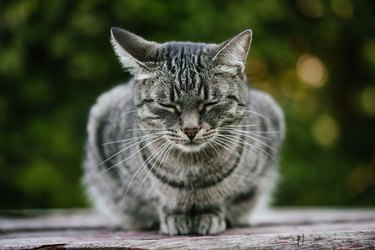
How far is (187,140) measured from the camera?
8.05 ft

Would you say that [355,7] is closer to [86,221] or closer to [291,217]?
[291,217]

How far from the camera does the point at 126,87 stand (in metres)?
3.27

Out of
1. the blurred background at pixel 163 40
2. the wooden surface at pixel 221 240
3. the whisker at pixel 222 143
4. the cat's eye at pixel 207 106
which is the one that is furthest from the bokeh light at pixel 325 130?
the cat's eye at pixel 207 106

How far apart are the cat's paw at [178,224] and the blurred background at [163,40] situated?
72.2 inches

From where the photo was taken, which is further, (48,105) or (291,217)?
(48,105)

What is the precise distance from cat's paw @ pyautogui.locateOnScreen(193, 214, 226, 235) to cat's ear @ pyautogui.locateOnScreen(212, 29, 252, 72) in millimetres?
630

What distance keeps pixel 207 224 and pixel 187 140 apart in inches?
15.9

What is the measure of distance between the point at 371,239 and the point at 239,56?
89cm

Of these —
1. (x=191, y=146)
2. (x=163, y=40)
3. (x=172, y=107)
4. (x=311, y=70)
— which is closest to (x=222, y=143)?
(x=191, y=146)

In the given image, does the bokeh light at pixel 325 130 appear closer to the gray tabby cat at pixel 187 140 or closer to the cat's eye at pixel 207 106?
the gray tabby cat at pixel 187 140

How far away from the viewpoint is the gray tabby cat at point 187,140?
2488mm

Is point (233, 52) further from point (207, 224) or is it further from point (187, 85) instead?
point (207, 224)

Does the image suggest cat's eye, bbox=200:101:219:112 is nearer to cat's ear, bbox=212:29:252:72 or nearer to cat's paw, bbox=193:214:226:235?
cat's ear, bbox=212:29:252:72

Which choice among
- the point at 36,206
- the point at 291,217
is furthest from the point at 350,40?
the point at 36,206
